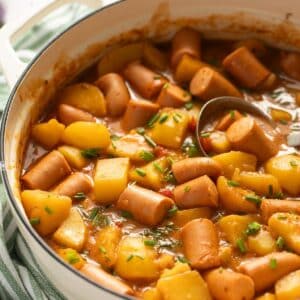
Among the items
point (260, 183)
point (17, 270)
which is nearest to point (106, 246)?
point (17, 270)

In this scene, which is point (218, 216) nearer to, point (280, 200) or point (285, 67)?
point (280, 200)

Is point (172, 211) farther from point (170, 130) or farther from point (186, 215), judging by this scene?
point (170, 130)

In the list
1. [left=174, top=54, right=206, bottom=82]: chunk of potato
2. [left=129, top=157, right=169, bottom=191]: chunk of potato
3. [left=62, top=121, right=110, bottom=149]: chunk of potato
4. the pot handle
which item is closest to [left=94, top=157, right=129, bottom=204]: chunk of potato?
[left=129, top=157, right=169, bottom=191]: chunk of potato

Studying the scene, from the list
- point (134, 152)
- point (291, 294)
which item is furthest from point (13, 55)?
point (291, 294)

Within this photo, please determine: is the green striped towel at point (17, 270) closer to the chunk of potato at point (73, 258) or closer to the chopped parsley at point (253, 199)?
the chunk of potato at point (73, 258)

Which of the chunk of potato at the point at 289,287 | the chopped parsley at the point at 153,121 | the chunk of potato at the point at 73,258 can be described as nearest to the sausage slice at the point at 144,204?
the chunk of potato at the point at 73,258
